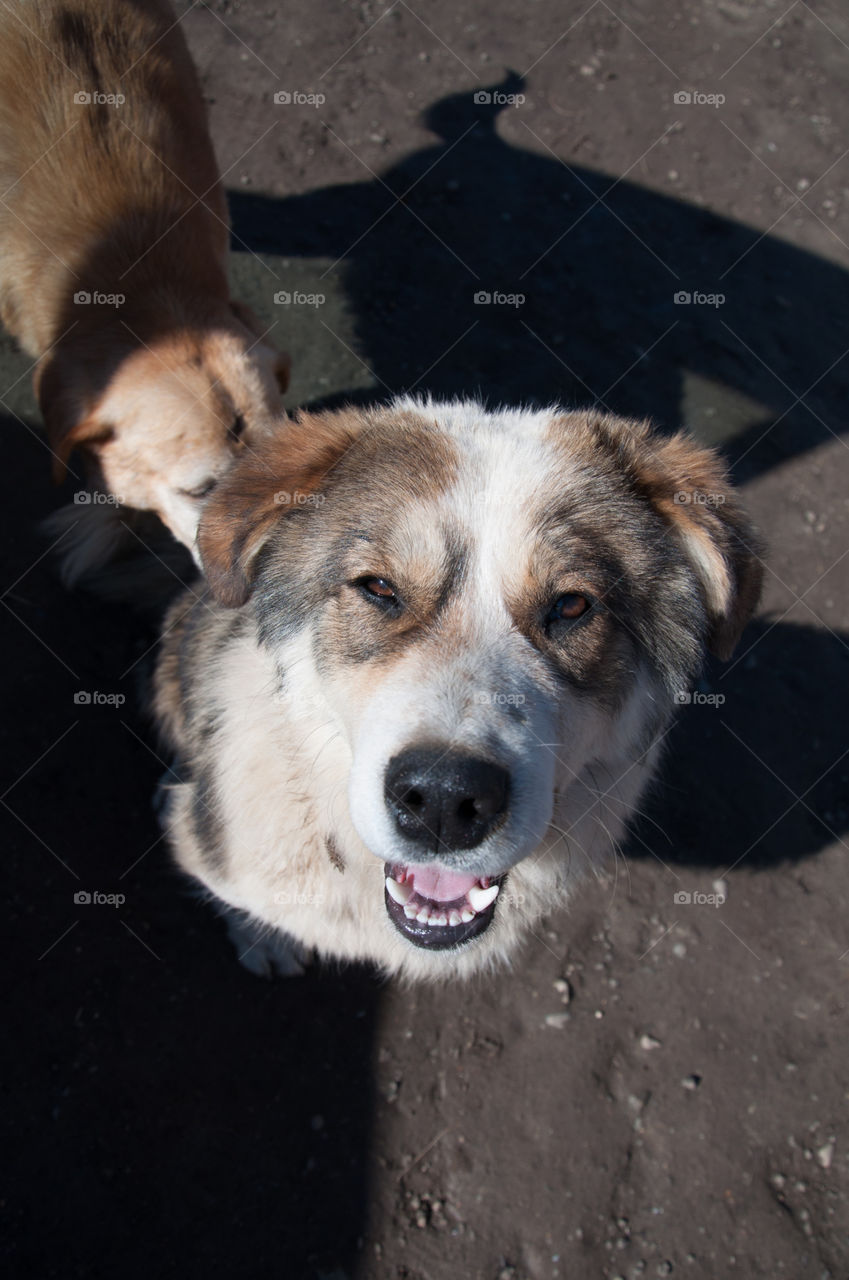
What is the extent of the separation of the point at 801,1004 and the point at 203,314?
164 inches

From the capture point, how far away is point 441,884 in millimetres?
2432

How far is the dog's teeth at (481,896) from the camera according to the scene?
241cm

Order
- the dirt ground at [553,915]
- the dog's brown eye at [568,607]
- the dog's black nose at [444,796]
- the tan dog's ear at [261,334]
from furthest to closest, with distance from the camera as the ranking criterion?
the tan dog's ear at [261,334], the dirt ground at [553,915], the dog's brown eye at [568,607], the dog's black nose at [444,796]

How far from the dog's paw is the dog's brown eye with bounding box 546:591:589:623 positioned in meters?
2.01

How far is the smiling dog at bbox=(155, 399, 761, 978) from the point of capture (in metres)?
2.01

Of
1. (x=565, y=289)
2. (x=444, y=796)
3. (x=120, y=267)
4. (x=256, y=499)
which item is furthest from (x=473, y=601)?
(x=565, y=289)

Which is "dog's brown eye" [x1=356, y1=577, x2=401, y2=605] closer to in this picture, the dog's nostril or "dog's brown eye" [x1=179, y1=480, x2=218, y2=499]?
the dog's nostril

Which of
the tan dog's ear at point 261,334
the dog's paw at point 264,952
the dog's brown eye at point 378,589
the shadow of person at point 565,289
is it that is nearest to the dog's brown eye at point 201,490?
the tan dog's ear at point 261,334

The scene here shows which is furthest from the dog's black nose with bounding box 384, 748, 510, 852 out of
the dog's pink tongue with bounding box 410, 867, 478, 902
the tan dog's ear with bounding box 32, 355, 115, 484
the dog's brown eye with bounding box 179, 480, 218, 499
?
the tan dog's ear with bounding box 32, 355, 115, 484

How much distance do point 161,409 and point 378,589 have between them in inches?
68.8

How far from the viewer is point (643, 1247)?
10.9ft

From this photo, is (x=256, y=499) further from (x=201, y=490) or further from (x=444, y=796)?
(x=201, y=490)

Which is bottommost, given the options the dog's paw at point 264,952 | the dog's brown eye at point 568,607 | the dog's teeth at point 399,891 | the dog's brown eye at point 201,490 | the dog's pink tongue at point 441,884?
the dog's paw at point 264,952

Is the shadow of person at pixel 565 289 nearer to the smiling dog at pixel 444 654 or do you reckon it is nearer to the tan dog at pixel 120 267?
the tan dog at pixel 120 267
